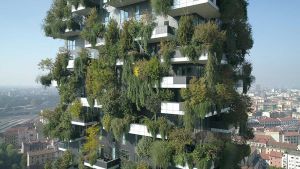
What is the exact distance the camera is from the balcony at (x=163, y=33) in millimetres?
19609

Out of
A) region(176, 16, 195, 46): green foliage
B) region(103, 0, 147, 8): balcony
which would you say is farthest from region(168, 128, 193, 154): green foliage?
region(103, 0, 147, 8): balcony

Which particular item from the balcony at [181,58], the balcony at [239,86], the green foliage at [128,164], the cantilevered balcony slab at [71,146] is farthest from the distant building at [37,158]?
the balcony at [181,58]

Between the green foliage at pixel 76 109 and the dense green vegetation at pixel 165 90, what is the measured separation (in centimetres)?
9

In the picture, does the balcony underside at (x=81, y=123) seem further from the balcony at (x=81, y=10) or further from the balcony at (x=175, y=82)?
the balcony at (x=81, y=10)

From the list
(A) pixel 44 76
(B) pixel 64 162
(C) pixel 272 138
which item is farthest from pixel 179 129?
(C) pixel 272 138

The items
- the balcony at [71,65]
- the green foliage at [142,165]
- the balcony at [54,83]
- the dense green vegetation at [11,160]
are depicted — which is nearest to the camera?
the green foliage at [142,165]

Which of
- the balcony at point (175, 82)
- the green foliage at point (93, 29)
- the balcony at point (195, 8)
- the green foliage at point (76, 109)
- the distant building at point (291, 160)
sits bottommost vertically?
the distant building at point (291, 160)

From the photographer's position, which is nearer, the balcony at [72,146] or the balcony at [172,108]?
the balcony at [172,108]

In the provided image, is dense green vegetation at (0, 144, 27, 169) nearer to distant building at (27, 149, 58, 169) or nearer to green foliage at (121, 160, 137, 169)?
distant building at (27, 149, 58, 169)

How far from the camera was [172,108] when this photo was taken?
19.2m

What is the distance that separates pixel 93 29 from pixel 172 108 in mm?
8654

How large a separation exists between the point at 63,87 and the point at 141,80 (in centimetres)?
943

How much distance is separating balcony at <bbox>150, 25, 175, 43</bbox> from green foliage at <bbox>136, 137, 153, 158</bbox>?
673cm

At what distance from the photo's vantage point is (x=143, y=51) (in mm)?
21172
